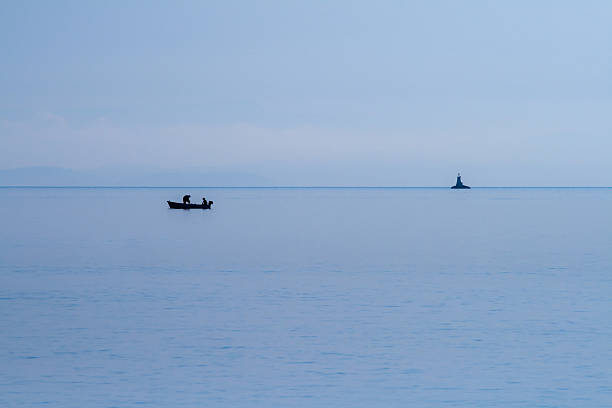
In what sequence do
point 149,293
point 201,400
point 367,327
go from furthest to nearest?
point 149,293, point 367,327, point 201,400

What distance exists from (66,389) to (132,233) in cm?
4421

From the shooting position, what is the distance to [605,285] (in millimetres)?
29719

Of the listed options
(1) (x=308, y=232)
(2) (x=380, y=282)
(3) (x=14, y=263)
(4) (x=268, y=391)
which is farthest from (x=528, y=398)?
(1) (x=308, y=232)

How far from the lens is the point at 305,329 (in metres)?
20.6

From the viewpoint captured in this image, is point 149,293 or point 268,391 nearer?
point 268,391

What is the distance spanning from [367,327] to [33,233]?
43.4m

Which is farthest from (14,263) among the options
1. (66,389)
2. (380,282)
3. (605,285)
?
(605,285)

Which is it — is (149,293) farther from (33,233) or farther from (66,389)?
(33,233)

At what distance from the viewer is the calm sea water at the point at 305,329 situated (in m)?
15.1

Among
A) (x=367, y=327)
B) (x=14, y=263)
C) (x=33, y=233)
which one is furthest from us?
(x=33, y=233)

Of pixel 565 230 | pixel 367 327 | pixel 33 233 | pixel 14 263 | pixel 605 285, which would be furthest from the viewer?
pixel 565 230

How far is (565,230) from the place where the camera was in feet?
207

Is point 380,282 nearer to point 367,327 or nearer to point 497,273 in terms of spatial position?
point 497,273

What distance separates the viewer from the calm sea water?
49.5 feet
